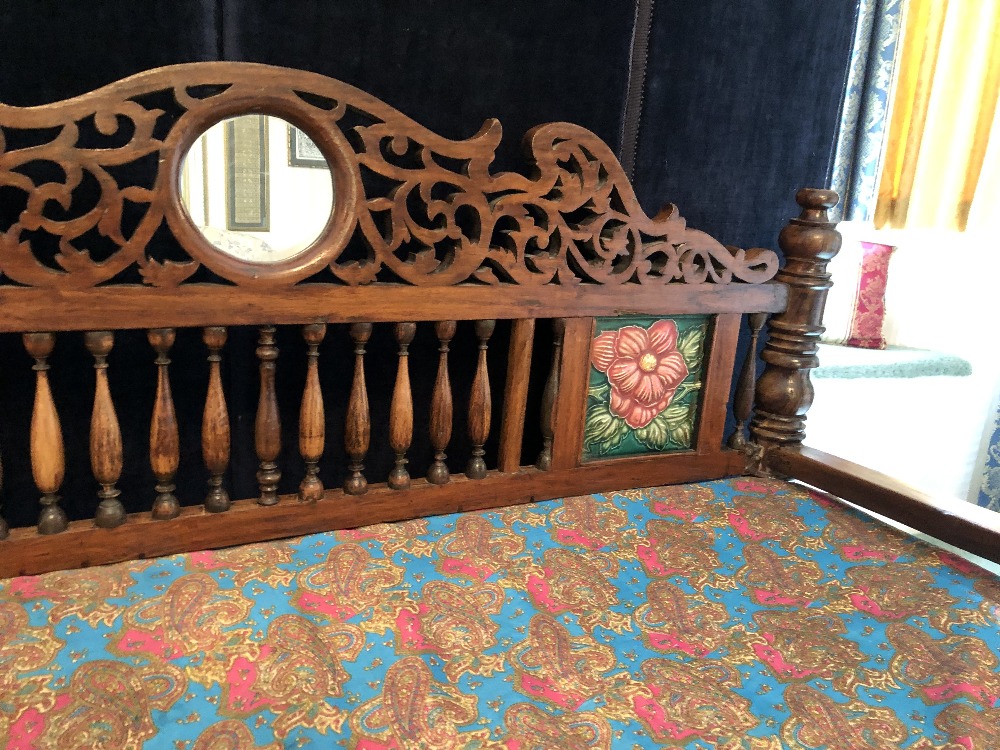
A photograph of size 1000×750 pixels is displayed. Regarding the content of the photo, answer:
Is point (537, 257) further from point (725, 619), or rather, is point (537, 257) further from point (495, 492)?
point (725, 619)

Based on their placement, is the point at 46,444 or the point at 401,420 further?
the point at 401,420

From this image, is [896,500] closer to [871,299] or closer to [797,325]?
[797,325]

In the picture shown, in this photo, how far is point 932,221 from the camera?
257 centimetres

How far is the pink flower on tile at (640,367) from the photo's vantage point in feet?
3.71

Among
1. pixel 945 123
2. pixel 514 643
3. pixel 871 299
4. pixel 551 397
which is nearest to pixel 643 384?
pixel 551 397

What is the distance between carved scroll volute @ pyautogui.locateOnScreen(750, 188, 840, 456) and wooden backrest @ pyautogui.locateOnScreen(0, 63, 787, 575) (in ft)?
0.19

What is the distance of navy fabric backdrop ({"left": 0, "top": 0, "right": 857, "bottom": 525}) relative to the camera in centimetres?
89

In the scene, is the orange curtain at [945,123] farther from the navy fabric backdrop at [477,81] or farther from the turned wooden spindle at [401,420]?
the turned wooden spindle at [401,420]

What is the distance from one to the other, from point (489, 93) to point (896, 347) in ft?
7.40

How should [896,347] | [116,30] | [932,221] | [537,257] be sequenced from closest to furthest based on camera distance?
[116,30]
[537,257]
[932,221]
[896,347]

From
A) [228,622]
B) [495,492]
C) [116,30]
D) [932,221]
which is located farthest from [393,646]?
[932,221]

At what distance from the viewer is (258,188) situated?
915 millimetres

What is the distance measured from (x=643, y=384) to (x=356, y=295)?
48 cm

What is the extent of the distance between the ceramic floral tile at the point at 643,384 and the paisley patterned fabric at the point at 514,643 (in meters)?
0.18
